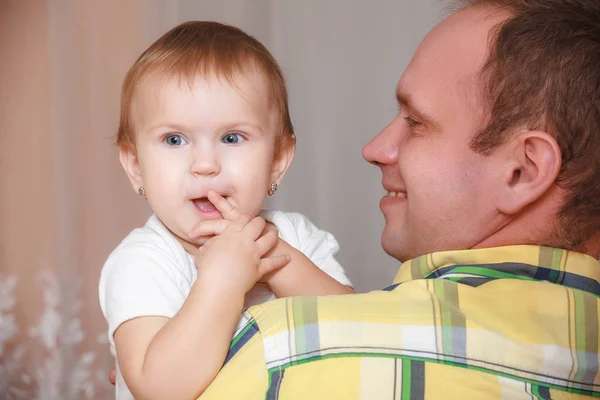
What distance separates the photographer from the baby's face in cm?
147

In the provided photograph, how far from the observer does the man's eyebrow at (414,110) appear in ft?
4.83

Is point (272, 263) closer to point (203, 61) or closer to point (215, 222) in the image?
point (215, 222)

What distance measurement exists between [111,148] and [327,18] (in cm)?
93

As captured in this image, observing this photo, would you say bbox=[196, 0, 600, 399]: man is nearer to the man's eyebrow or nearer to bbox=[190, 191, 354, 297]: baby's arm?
the man's eyebrow

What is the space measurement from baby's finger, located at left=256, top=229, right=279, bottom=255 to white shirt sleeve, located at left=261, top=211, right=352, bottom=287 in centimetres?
21

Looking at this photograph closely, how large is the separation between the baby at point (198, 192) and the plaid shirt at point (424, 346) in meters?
0.15

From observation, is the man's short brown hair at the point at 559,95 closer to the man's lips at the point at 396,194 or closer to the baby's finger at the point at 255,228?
the man's lips at the point at 396,194

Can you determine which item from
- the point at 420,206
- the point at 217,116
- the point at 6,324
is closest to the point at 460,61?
the point at 420,206

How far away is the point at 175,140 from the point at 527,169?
62 centimetres

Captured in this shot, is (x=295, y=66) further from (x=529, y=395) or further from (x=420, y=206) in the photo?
(x=529, y=395)

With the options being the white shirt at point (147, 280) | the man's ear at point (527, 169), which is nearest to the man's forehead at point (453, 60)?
the man's ear at point (527, 169)

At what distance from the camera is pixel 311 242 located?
1777mm

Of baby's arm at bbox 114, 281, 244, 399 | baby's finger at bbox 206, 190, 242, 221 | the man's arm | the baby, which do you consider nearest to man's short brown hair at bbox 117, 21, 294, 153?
the baby

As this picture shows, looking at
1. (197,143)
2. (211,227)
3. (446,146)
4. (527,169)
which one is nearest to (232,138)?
(197,143)
